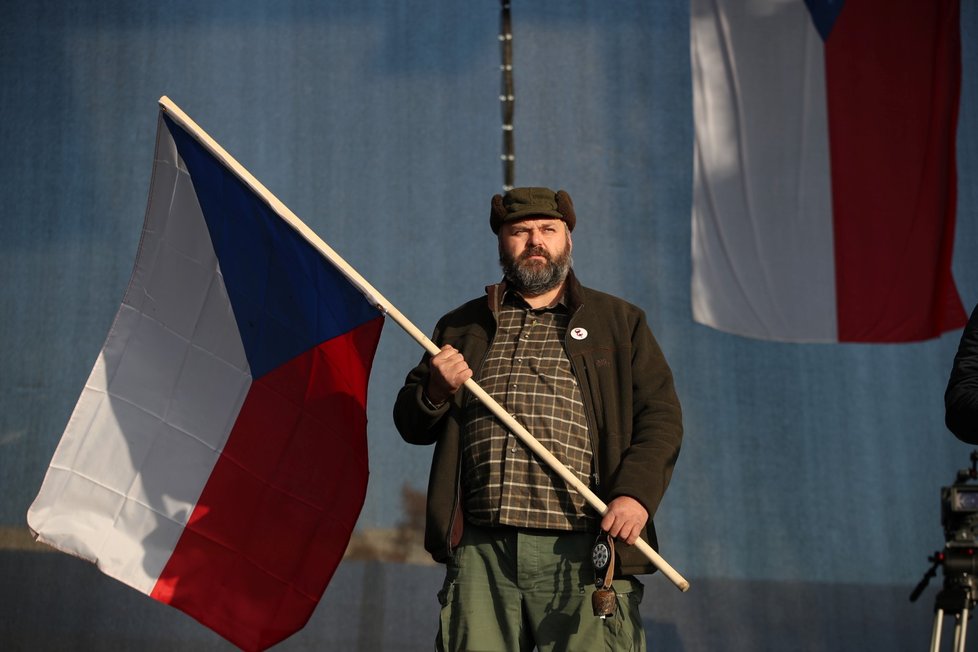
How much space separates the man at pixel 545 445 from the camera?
6.51 feet

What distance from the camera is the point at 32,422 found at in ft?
11.7

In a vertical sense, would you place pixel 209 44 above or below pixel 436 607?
above

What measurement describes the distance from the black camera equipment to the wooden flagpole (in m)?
1.20

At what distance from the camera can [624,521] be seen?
1925 mm

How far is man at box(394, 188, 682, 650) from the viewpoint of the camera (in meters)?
1.98

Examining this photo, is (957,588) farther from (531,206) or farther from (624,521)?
(531,206)

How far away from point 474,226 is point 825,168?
3.83ft

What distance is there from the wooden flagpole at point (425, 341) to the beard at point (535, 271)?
0.70 feet

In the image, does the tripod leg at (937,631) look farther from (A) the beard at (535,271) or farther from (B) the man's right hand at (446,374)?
(B) the man's right hand at (446,374)

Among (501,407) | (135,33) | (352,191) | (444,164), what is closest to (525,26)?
(444,164)

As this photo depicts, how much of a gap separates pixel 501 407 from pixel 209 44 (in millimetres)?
2243

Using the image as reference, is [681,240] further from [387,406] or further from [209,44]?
[209,44]

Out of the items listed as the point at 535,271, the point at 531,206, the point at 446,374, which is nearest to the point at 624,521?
the point at 446,374

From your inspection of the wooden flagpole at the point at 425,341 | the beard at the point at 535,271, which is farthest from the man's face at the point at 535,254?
the wooden flagpole at the point at 425,341
